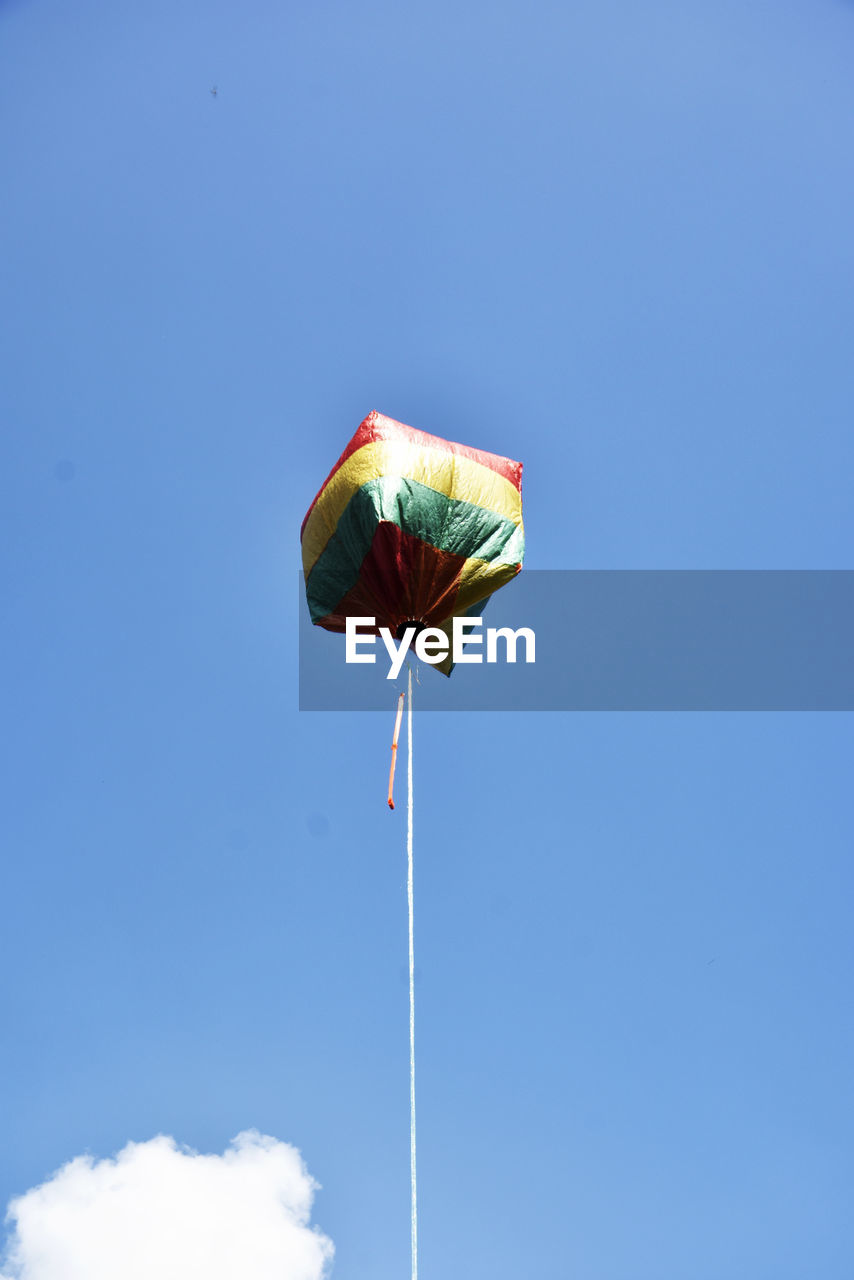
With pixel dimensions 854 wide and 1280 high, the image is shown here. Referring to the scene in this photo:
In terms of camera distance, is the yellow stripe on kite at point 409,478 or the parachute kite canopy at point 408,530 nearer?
the parachute kite canopy at point 408,530

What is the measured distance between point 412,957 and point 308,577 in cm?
573

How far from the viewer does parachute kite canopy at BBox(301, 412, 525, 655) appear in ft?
43.7

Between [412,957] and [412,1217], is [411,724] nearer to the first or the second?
[412,957]

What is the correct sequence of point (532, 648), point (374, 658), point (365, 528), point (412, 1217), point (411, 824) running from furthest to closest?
point (532, 648) < point (374, 658) < point (365, 528) < point (411, 824) < point (412, 1217)

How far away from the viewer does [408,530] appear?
1325 cm

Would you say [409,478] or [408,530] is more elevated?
[409,478]

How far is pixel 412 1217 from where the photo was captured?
34.0ft

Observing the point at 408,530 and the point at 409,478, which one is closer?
the point at 408,530

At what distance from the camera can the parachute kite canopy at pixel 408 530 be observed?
1330 centimetres

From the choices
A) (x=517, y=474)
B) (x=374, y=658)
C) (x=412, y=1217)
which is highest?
(x=517, y=474)

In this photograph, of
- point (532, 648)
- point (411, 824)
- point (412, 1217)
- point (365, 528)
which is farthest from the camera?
point (532, 648)

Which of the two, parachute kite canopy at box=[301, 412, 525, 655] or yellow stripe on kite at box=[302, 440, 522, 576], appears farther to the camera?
yellow stripe on kite at box=[302, 440, 522, 576]

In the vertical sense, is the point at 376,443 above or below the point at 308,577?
above

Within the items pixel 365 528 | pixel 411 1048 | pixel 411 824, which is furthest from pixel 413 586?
pixel 411 1048
